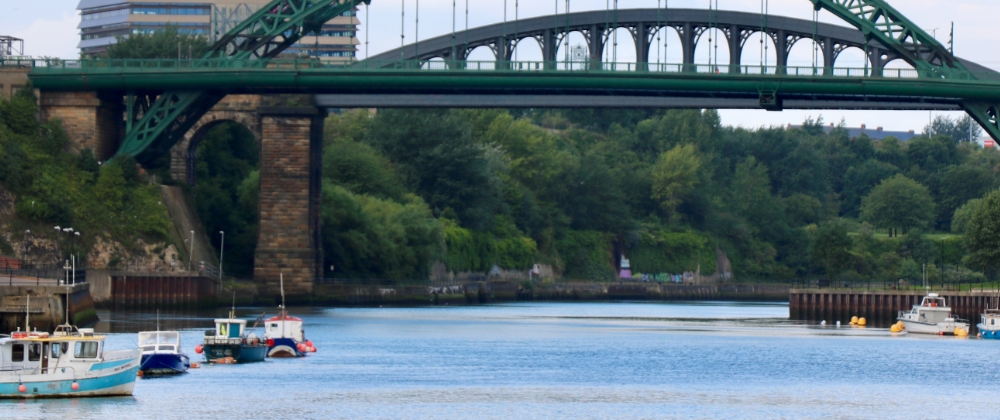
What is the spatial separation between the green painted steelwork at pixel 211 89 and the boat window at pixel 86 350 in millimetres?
52617

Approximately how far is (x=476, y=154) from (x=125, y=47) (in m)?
39.3

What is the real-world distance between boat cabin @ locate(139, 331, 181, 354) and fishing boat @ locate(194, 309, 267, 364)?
494 cm

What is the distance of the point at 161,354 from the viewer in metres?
62.6

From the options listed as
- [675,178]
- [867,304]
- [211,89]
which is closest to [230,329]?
[211,89]

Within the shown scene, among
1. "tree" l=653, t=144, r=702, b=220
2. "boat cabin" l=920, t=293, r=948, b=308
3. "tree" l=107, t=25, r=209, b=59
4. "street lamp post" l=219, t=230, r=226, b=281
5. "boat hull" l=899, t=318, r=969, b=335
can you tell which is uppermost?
"tree" l=107, t=25, r=209, b=59

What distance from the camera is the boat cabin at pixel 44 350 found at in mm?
51344

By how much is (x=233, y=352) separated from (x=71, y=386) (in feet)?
56.5

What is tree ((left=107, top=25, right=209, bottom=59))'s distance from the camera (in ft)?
391

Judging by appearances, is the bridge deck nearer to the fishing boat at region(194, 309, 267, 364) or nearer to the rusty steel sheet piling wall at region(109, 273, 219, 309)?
the rusty steel sheet piling wall at region(109, 273, 219, 309)

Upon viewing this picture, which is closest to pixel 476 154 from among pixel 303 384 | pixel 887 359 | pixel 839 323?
pixel 839 323

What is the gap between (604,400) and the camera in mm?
57688

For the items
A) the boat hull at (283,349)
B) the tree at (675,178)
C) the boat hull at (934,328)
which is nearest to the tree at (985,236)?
the boat hull at (934,328)

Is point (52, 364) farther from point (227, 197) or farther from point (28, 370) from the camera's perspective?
point (227, 197)

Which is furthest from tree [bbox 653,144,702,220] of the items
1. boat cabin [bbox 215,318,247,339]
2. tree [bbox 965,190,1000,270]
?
boat cabin [bbox 215,318,247,339]
